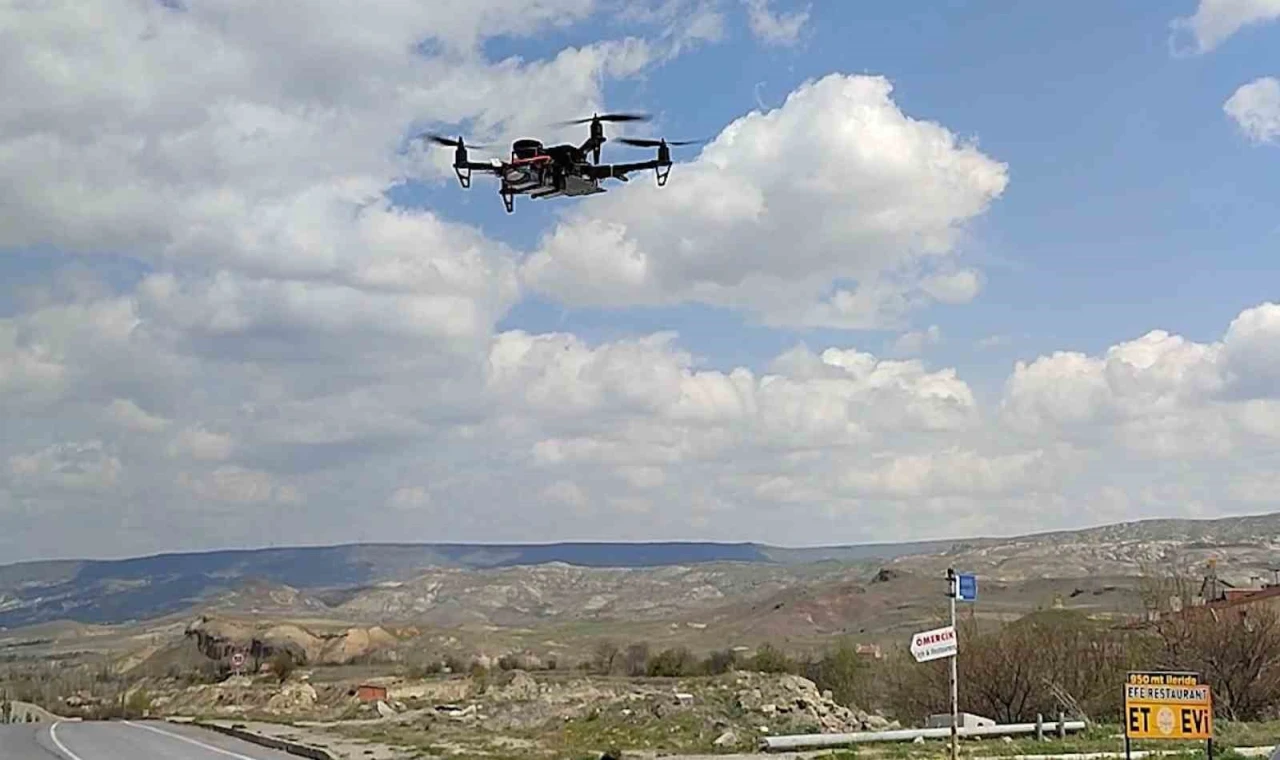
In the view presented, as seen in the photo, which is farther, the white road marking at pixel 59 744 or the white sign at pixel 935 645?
the white road marking at pixel 59 744

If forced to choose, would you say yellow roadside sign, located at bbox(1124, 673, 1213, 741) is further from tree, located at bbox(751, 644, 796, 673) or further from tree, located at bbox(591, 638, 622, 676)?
tree, located at bbox(591, 638, 622, 676)

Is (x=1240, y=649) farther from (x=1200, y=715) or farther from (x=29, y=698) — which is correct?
(x=29, y=698)

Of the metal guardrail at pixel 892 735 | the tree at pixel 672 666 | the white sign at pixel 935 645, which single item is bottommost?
the tree at pixel 672 666

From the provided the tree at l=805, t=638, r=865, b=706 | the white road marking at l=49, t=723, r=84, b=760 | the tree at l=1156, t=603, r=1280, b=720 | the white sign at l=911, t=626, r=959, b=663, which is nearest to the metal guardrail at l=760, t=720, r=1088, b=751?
the tree at l=1156, t=603, r=1280, b=720

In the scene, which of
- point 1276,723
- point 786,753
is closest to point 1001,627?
point 1276,723

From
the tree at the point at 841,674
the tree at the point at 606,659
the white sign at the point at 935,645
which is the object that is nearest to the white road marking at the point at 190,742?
the white sign at the point at 935,645

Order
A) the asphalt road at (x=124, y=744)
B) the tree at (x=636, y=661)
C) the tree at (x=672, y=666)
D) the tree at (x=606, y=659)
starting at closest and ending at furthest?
the asphalt road at (x=124, y=744) < the tree at (x=672, y=666) < the tree at (x=636, y=661) < the tree at (x=606, y=659)

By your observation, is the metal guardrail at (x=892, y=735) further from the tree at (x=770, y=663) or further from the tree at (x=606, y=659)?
the tree at (x=606, y=659)
